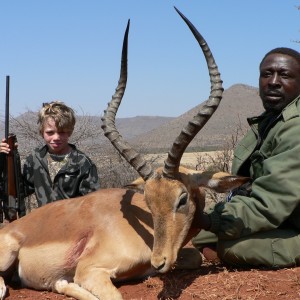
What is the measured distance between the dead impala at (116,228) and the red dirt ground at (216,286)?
18 centimetres

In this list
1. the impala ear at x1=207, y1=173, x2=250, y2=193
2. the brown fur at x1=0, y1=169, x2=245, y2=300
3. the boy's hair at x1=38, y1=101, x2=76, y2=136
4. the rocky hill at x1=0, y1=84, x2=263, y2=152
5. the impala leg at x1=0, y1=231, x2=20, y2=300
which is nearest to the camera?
the brown fur at x1=0, y1=169, x2=245, y2=300

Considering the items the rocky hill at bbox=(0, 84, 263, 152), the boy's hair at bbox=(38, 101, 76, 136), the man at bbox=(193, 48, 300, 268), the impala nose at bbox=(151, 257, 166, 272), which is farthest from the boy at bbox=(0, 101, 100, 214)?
the rocky hill at bbox=(0, 84, 263, 152)

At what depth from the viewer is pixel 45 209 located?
285 inches

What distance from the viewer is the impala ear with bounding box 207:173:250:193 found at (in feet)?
19.8

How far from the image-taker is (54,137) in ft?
27.4

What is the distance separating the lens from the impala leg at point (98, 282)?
574cm

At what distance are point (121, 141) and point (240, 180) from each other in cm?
132

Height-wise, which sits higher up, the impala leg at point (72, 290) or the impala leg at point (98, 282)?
the impala leg at point (98, 282)

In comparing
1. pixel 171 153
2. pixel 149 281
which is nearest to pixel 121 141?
pixel 171 153

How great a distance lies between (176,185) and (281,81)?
2.03 meters

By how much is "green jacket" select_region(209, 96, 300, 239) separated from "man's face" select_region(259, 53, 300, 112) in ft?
0.76

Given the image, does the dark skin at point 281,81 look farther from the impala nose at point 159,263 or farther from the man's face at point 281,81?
the impala nose at point 159,263

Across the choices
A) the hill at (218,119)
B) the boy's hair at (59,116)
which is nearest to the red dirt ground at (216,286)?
the boy's hair at (59,116)

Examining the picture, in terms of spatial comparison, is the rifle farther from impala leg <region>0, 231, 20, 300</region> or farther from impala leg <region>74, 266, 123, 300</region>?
impala leg <region>74, 266, 123, 300</region>
